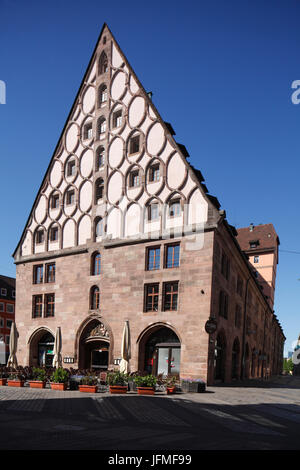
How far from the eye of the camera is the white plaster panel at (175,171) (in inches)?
1049

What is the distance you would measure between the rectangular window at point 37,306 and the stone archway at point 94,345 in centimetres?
537

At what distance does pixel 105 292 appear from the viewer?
94.6ft

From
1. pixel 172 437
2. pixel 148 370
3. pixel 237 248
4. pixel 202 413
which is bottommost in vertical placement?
A: pixel 148 370

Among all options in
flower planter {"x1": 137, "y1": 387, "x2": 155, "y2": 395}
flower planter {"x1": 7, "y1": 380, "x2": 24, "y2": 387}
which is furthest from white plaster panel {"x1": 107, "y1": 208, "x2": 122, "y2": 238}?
flower planter {"x1": 137, "y1": 387, "x2": 155, "y2": 395}

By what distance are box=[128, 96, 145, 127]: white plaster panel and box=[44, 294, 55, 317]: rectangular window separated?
15220mm

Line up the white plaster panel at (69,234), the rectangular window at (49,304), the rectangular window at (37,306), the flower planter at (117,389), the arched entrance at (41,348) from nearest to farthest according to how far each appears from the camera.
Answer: the flower planter at (117,389)
the white plaster panel at (69,234)
the rectangular window at (49,304)
the arched entrance at (41,348)
the rectangular window at (37,306)

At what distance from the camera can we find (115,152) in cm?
3055

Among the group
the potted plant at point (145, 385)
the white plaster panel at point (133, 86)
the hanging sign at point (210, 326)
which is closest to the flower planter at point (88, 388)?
the potted plant at point (145, 385)

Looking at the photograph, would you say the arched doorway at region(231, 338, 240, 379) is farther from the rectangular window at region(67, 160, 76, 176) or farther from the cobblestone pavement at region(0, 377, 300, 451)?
the rectangular window at region(67, 160, 76, 176)

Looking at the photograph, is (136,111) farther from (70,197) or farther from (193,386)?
(193,386)

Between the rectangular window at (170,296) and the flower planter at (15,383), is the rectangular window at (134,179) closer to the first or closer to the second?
the rectangular window at (170,296)
